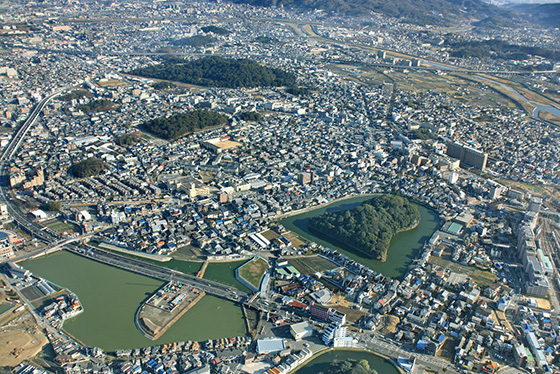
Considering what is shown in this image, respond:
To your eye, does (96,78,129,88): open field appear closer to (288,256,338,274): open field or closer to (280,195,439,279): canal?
(280,195,439,279): canal

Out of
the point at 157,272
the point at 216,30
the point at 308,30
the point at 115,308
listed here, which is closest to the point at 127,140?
the point at 157,272

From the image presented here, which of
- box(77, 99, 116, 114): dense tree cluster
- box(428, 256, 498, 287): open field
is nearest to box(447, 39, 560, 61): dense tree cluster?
box(77, 99, 116, 114): dense tree cluster

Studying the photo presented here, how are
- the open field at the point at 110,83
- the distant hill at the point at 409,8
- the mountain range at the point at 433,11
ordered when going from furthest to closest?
the distant hill at the point at 409,8 < the mountain range at the point at 433,11 < the open field at the point at 110,83

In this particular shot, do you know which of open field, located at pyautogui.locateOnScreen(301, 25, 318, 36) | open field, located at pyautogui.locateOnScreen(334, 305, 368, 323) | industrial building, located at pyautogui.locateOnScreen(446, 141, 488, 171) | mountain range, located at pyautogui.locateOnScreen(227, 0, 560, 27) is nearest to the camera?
open field, located at pyautogui.locateOnScreen(334, 305, 368, 323)

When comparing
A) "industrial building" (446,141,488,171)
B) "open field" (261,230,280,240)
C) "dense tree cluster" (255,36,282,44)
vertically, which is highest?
"dense tree cluster" (255,36,282,44)

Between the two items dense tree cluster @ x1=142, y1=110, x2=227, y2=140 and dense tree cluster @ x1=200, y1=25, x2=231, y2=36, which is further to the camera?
dense tree cluster @ x1=200, y1=25, x2=231, y2=36

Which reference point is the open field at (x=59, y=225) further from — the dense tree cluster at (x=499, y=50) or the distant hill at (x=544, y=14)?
the distant hill at (x=544, y=14)

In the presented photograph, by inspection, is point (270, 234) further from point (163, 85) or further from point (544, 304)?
point (163, 85)

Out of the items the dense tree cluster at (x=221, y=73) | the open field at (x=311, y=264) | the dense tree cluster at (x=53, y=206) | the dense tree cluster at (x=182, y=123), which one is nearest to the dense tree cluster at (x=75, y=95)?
the dense tree cluster at (x=221, y=73)
